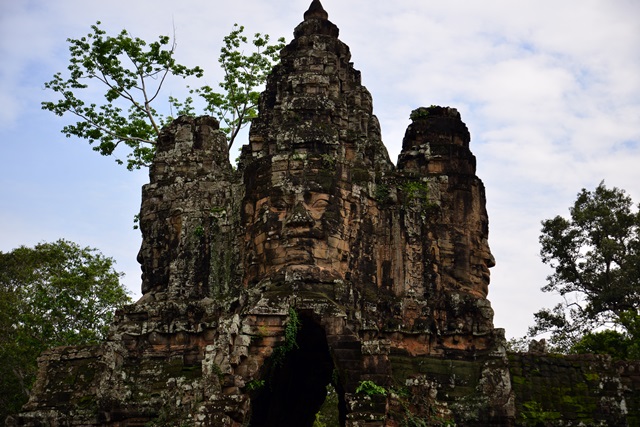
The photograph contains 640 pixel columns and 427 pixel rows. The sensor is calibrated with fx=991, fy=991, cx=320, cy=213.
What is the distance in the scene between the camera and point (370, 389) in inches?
698

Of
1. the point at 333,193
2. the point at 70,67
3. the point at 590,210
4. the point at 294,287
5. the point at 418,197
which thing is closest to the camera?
the point at 294,287

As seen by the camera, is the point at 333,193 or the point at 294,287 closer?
the point at 294,287

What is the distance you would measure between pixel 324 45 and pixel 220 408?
928cm

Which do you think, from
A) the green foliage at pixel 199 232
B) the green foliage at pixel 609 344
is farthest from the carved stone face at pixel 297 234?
the green foliage at pixel 609 344

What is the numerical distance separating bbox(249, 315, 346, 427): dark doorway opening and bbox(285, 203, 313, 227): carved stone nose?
218 centimetres

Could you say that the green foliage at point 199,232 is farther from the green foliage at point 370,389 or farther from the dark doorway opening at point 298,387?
the green foliage at point 370,389

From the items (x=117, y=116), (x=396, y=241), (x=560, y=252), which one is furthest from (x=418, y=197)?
(x=560, y=252)

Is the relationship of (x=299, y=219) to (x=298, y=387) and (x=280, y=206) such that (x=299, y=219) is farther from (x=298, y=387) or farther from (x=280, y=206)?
(x=298, y=387)

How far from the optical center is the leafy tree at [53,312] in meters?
Answer: 30.3

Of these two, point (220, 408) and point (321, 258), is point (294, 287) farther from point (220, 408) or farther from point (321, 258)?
point (220, 408)

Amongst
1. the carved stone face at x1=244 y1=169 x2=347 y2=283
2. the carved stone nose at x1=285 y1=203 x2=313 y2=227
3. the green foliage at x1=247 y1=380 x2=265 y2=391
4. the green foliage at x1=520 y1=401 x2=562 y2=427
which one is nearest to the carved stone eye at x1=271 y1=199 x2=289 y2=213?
the carved stone face at x1=244 y1=169 x2=347 y2=283

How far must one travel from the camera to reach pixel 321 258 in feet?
65.3

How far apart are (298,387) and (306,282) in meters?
4.02

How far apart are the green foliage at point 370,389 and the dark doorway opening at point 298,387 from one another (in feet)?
8.01
